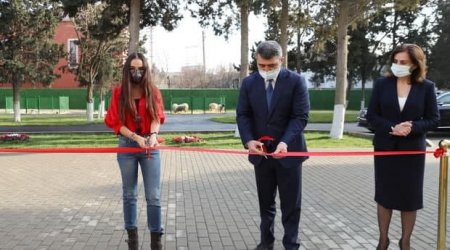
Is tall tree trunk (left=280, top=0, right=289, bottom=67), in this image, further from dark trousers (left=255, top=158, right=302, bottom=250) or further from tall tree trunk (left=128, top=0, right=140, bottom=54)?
dark trousers (left=255, top=158, right=302, bottom=250)

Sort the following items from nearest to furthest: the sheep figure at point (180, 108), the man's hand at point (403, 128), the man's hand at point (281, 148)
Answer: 1. the man's hand at point (403, 128)
2. the man's hand at point (281, 148)
3. the sheep figure at point (180, 108)

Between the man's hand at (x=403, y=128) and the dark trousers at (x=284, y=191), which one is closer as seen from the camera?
the man's hand at (x=403, y=128)

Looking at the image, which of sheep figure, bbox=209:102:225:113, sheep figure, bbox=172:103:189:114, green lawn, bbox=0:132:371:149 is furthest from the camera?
sheep figure, bbox=209:102:225:113

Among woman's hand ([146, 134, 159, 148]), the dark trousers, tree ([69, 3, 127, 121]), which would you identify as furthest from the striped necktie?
tree ([69, 3, 127, 121])

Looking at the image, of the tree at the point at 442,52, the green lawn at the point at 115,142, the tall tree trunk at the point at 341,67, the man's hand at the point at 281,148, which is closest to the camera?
the man's hand at the point at 281,148

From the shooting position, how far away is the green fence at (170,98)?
43031 millimetres

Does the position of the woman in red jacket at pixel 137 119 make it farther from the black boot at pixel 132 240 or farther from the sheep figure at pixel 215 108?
the sheep figure at pixel 215 108

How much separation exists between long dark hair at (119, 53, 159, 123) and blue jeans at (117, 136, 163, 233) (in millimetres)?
278

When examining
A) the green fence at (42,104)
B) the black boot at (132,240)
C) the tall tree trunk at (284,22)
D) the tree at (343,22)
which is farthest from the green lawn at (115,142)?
the green fence at (42,104)

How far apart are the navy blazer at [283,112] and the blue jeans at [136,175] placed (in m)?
0.90

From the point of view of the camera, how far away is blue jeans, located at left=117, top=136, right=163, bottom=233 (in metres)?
4.45

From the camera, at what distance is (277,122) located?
169 inches

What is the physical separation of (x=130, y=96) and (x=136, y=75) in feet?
0.68

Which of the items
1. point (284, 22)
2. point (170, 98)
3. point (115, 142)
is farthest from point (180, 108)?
point (115, 142)
